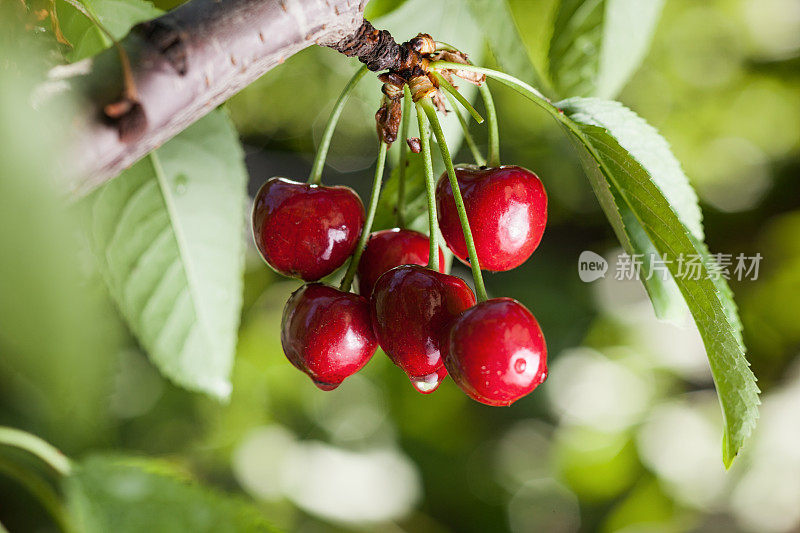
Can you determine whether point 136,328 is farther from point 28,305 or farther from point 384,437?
point 384,437

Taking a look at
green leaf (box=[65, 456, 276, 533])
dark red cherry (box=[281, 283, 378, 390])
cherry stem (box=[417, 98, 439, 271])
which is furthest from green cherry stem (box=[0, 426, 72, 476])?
cherry stem (box=[417, 98, 439, 271])

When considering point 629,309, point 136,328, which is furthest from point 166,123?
point 629,309

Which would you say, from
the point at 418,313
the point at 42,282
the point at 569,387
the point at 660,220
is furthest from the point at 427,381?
the point at 569,387

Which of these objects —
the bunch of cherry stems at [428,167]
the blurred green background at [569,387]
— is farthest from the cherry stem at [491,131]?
the blurred green background at [569,387]

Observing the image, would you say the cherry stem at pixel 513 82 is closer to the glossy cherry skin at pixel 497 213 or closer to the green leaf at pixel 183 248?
the glossy cherry skin at pixel 497 213

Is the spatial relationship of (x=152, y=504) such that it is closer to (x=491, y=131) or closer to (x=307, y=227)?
(x=307, y=227)
